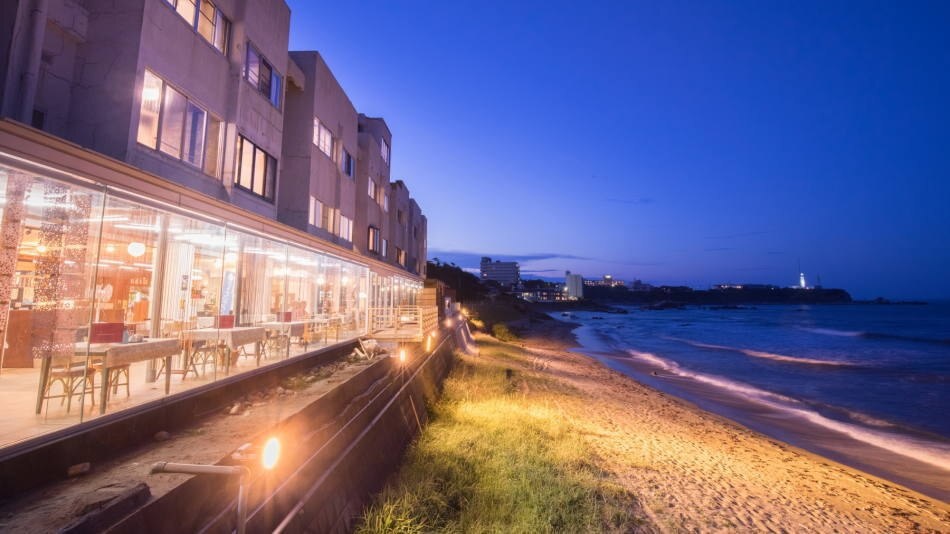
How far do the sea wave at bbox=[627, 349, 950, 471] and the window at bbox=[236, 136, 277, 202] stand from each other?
20.8 metres

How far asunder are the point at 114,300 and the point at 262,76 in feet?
32.6

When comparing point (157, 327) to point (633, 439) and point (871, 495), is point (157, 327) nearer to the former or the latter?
point (633, 439)

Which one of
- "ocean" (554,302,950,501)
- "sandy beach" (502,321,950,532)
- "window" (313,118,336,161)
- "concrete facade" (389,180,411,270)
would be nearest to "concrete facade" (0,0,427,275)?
"window" (313,118,336,161)

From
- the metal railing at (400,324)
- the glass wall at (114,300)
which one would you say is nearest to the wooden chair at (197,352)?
the glass wall at (114,300)

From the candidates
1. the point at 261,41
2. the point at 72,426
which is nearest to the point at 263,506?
the point at 72,426

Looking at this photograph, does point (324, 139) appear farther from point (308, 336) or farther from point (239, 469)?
point (239, 469)

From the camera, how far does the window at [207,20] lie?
995 cm

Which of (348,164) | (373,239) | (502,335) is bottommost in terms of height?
(502,335)

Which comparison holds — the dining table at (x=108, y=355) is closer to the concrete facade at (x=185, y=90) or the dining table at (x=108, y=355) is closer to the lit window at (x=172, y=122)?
the concrete facade at (x=185, y=90)

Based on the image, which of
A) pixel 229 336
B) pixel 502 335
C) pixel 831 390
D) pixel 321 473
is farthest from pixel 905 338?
pixel 229 336

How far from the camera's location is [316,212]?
17797 millimetres

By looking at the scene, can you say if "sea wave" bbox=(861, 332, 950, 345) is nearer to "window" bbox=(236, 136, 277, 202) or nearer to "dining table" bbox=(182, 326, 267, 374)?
"window" bbox=(236, 136, 277, 202)

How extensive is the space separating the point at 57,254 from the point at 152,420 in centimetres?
232

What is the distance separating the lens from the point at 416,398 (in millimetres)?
11992
